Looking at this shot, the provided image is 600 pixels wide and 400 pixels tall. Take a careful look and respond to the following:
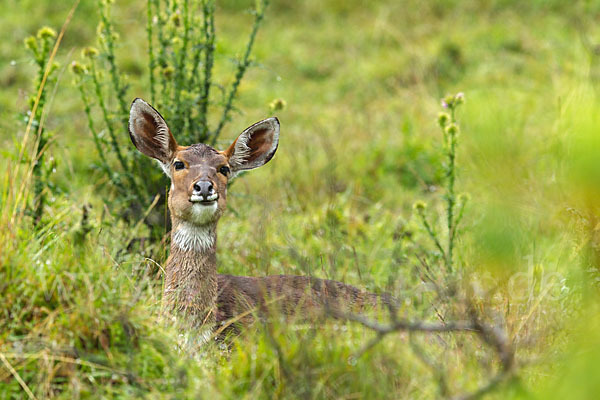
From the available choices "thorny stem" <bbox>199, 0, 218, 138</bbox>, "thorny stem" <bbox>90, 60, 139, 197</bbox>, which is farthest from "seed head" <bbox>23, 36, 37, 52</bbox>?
"thorny stem" <bbox>199, 0, 218, 138</bbox>

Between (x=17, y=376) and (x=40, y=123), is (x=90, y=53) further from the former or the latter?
(x=17, y=376)

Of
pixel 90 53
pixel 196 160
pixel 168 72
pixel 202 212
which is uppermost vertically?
pixel 168 72

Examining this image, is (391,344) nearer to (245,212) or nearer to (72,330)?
(72,330)

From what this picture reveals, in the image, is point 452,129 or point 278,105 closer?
point 452,129

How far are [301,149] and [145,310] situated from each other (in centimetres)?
435

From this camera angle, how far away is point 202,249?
4.11 meters

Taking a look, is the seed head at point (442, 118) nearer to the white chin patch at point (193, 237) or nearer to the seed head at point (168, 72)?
the white chin patch at point (193, 237)

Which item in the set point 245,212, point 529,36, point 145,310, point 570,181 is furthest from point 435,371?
point 529,36

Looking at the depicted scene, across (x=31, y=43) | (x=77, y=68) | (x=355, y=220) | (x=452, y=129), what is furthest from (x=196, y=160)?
(x=355, y=220)

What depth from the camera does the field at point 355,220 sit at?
2.63 metres

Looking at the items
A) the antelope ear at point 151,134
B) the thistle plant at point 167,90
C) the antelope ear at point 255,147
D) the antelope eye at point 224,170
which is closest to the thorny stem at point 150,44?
the thistle plant at point 167,90

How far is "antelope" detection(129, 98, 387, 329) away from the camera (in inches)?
155

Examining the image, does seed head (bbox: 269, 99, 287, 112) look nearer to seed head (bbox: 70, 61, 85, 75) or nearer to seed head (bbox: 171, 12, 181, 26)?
seed head (bbox: 171, 12, 181, 26)

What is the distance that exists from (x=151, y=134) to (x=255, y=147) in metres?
0.55
